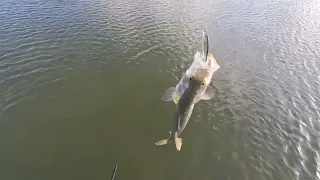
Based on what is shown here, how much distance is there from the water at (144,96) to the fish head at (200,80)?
4473 millimetres

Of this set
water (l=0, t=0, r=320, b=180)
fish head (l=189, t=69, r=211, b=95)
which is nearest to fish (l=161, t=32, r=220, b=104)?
fish head (l=189, t=69, r=211, b=95)

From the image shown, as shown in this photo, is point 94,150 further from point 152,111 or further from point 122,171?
point 152,111

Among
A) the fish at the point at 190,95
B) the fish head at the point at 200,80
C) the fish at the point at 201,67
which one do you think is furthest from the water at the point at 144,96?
the fish head at the point at 200,80

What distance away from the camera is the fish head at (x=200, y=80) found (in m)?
3.96

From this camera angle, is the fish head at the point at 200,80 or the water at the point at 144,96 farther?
the water at the point at 144,96

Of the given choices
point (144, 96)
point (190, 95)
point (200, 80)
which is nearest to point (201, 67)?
point (200, 80)

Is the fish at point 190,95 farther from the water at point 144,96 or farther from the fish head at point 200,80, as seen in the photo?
the water at point 144,96

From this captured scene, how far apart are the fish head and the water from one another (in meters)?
4.47

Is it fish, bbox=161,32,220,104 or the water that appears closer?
fish, bbox=161,32,220,104

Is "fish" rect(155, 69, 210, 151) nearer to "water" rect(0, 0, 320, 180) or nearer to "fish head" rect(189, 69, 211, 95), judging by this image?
"fish head" rect(189, 69, 211, 95)

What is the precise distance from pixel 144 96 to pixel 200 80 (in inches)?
274

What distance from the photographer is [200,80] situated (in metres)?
4.06

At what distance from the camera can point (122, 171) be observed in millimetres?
7930

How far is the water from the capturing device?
8195mm
